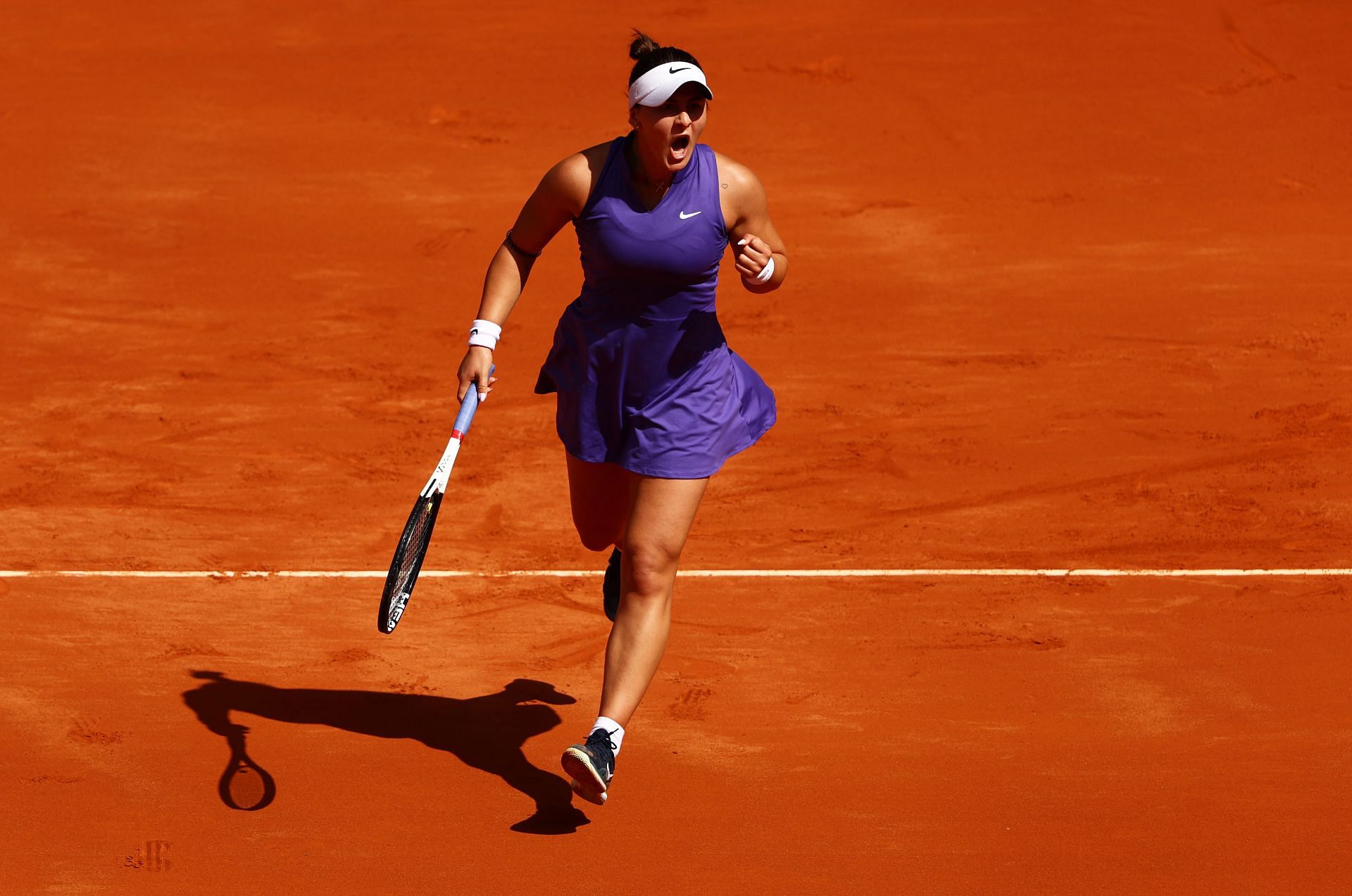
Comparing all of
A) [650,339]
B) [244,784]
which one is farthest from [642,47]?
[244,784]

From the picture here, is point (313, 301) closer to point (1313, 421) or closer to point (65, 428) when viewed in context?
point (65, 428)

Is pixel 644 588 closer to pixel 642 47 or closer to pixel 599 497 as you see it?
pixel 599 497

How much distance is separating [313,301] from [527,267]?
20.1 ft

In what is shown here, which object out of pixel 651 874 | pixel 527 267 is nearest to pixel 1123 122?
pixel 527 267

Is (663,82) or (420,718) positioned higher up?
(663,82)

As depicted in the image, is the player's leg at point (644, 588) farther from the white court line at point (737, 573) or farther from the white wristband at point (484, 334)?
the white court line at point (737, 573)

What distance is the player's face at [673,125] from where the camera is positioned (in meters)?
4.71

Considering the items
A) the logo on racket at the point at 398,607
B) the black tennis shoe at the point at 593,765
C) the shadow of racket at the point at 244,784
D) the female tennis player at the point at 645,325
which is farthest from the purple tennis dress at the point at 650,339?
the shadow of racket at the point at 244,784

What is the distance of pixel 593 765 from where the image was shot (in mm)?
4660

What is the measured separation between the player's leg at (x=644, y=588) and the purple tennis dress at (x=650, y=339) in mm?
71

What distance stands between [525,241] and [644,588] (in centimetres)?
113

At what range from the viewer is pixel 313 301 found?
36.3 feet

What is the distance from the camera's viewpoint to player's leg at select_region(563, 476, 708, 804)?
16.1 feet

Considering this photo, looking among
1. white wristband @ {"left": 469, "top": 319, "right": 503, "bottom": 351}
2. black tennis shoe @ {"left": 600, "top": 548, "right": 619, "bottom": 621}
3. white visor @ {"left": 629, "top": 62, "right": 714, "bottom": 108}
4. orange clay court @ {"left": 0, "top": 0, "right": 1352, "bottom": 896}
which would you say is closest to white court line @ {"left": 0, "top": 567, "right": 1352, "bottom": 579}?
orange clay court @ {"left": 0, "top": 0, "right": 1352, "bottom": 896}
